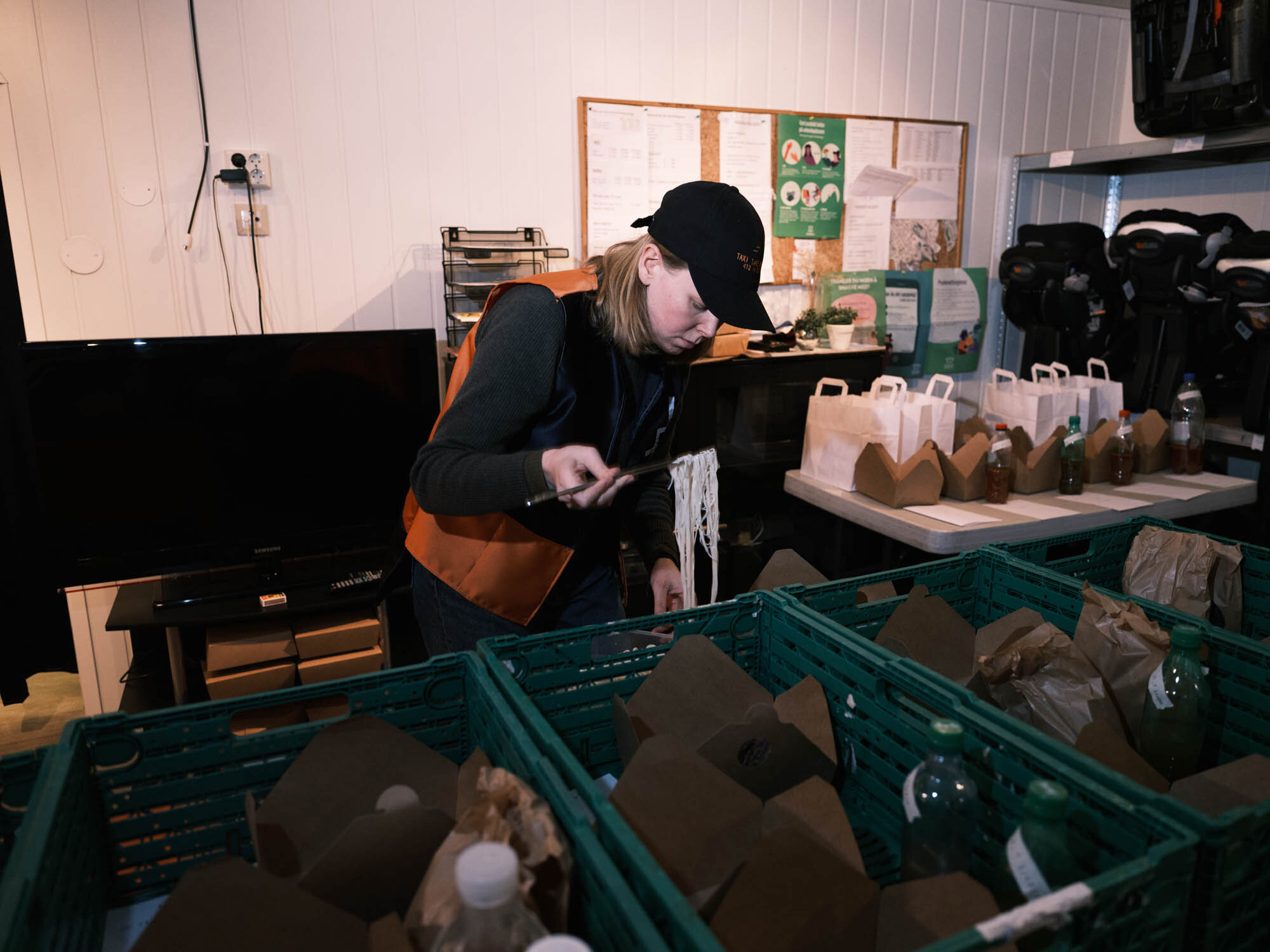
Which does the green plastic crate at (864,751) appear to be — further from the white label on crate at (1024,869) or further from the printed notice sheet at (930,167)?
the printed notice sheet at (930,167)

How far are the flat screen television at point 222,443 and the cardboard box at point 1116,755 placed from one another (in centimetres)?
Result: 229

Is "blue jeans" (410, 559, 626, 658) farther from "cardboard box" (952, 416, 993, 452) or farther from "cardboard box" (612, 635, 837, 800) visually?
"cardboard box" (952, 416, 993, 452)

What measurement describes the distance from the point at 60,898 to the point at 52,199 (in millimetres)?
2559

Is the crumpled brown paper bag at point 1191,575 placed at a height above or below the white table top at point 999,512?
above

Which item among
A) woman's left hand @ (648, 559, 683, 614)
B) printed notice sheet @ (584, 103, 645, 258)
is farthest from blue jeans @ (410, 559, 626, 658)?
printed notice sheet @ (584, 103, 645, 258)

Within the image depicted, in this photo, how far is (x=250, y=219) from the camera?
2.76 metres

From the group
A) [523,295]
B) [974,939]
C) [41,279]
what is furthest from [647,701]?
[41,279]

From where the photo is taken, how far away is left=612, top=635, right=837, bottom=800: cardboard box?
0.97m

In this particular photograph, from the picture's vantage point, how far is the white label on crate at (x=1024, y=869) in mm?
729

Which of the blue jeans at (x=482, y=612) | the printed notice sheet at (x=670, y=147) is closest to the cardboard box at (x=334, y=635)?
the blue jeans at (x=482, y=612)

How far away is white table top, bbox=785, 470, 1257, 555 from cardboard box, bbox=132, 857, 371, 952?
1.95m

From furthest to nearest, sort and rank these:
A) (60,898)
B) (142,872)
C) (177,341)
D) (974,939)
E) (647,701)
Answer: (177,341) → (647,701) → (142,872) → (60,898) → (974,939)

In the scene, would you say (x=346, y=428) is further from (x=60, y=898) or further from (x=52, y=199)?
(x=60, y=898)

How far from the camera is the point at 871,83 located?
3.69 meters
